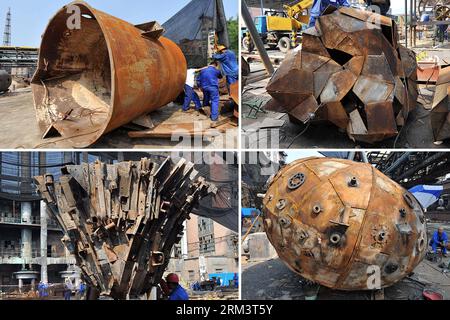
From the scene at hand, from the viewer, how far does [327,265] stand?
4.20 meters

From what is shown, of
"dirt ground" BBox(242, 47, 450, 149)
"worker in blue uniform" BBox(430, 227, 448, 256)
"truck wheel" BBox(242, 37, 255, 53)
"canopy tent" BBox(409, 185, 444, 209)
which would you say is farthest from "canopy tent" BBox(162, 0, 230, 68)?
"worker in blue uniform" BBox(430, 227, 448, 256)

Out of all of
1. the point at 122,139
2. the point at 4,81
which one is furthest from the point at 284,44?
the point at 122,139

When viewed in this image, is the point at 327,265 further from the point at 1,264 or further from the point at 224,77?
the point at 1,264

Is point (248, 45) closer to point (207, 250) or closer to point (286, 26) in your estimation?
point (286, 26)

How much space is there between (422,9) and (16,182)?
791 inches

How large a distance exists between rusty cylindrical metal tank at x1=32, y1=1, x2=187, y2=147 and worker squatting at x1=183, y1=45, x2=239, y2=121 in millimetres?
380

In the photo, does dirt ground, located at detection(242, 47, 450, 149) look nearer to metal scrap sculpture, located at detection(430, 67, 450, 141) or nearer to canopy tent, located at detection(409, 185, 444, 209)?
metal scrap sculpture, located at detection(430, 67, 450, 141)

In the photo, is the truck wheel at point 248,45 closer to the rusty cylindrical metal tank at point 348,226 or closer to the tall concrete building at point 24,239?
the rusty cylindrical metal tank at point 348,226

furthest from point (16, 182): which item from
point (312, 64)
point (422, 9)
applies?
point (422, 9)

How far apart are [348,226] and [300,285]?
5.46ft

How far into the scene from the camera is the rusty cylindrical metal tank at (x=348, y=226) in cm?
404

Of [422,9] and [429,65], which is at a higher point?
[422,9]

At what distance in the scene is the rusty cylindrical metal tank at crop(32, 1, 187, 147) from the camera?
16.4 ft

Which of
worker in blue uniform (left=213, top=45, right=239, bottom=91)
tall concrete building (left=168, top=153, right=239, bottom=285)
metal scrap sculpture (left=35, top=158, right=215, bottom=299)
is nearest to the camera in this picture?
metal scrap sculpture (left=35, top=158, right=215, bottom=299)
